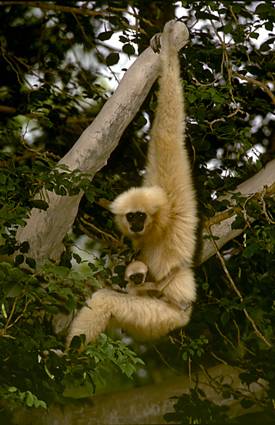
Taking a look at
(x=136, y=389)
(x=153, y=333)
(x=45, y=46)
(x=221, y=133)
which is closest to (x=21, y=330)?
(x=153, y=333)

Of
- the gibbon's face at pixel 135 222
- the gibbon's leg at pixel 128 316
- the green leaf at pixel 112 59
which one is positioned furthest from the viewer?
the green leaf at pixel 112 59

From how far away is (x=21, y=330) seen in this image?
161 inches

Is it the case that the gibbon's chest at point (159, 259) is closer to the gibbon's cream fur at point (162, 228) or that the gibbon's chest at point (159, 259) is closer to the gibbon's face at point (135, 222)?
the gibbon's cream fur at point (162, 228)

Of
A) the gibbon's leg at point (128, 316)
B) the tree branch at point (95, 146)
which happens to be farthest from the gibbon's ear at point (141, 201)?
the gibbon's leg at point (128, 316)

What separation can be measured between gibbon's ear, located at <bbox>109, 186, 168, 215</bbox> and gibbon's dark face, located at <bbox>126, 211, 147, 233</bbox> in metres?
0.05

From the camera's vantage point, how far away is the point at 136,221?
547cm

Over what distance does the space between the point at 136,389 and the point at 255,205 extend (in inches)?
79.5

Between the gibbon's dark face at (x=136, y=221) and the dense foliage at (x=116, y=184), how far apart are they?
0.25 metres

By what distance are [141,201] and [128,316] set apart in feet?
2.45

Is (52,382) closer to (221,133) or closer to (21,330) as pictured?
(21,330)

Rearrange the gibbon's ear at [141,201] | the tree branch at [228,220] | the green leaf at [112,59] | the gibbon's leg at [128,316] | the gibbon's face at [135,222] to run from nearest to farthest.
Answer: the gibbon's leg at [128,316] → the gibbon's ear at [141,201] → the gibbon's face at [135,222] → the tree branch at [228,220] → the green leaf at [112,59]

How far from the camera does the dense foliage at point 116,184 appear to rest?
4.11 meters

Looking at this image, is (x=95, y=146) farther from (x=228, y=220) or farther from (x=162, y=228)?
(x=228, y=220)

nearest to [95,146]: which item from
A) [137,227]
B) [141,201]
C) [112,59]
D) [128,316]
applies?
[141,201]
